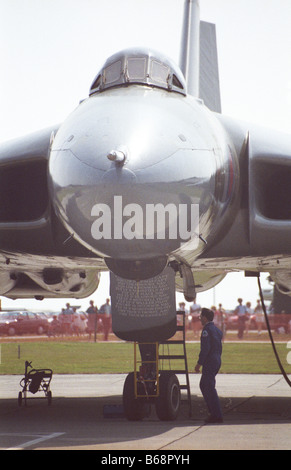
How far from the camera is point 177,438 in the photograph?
7352 mm

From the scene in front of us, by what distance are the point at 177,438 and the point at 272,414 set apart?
2.69 meters

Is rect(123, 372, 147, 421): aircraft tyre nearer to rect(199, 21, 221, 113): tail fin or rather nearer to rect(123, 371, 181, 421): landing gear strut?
rect(123, 371, 181, 421): landing gear strut

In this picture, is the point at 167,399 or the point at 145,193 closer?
the point at 145,193

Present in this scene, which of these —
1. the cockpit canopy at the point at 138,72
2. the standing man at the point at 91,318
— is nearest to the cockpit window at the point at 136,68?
the cockpit canopy at the point at 138,72

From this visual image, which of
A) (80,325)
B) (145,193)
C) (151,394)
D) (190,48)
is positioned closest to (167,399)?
(151,394)

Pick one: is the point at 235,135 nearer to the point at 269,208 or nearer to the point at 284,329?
the point at 269,208

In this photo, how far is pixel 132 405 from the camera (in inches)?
352

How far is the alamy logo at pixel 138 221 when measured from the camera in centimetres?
605

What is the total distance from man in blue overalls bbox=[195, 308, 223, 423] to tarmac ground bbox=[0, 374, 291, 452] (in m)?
0.20

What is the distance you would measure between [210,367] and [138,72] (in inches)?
135

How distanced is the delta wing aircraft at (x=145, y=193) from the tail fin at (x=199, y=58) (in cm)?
440

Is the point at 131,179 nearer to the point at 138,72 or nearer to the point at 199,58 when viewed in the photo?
the point at 138,72

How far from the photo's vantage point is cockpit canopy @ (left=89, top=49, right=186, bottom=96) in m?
7.52

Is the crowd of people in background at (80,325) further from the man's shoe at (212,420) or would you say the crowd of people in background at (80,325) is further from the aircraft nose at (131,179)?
the aircraft nose at (131,179)
